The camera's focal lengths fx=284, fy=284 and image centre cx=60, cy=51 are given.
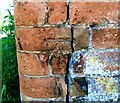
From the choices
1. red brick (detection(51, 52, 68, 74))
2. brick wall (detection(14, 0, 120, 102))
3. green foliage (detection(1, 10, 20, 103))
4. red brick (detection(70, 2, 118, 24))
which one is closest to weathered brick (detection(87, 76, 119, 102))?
brick wall (detection(14, 0, 120, 102))

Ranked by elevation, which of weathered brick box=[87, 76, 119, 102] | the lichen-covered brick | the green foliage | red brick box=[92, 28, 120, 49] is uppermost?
red brick box=[92, 28, 120, 49]

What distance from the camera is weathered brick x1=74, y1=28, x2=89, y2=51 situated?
3.38 feet

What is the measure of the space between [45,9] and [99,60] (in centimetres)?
28

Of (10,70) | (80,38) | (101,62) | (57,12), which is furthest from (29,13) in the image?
(10,70)

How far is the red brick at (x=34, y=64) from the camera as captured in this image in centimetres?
105

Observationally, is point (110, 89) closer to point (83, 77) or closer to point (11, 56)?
point (83, 77)

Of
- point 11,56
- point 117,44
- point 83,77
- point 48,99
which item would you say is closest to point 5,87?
point 11,56

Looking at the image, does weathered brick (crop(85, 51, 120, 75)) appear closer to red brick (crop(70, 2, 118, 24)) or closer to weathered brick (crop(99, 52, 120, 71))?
weathered brick (crop(99, 52, 120, 71))

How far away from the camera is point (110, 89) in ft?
3.61

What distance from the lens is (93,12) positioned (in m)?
1.00

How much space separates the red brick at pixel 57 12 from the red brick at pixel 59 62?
12 centimetres

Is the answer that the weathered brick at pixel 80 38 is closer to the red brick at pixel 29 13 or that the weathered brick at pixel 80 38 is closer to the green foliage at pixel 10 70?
the red brick at pixel 29 13

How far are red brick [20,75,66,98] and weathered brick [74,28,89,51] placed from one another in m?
0.15

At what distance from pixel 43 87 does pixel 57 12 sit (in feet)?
0.96
